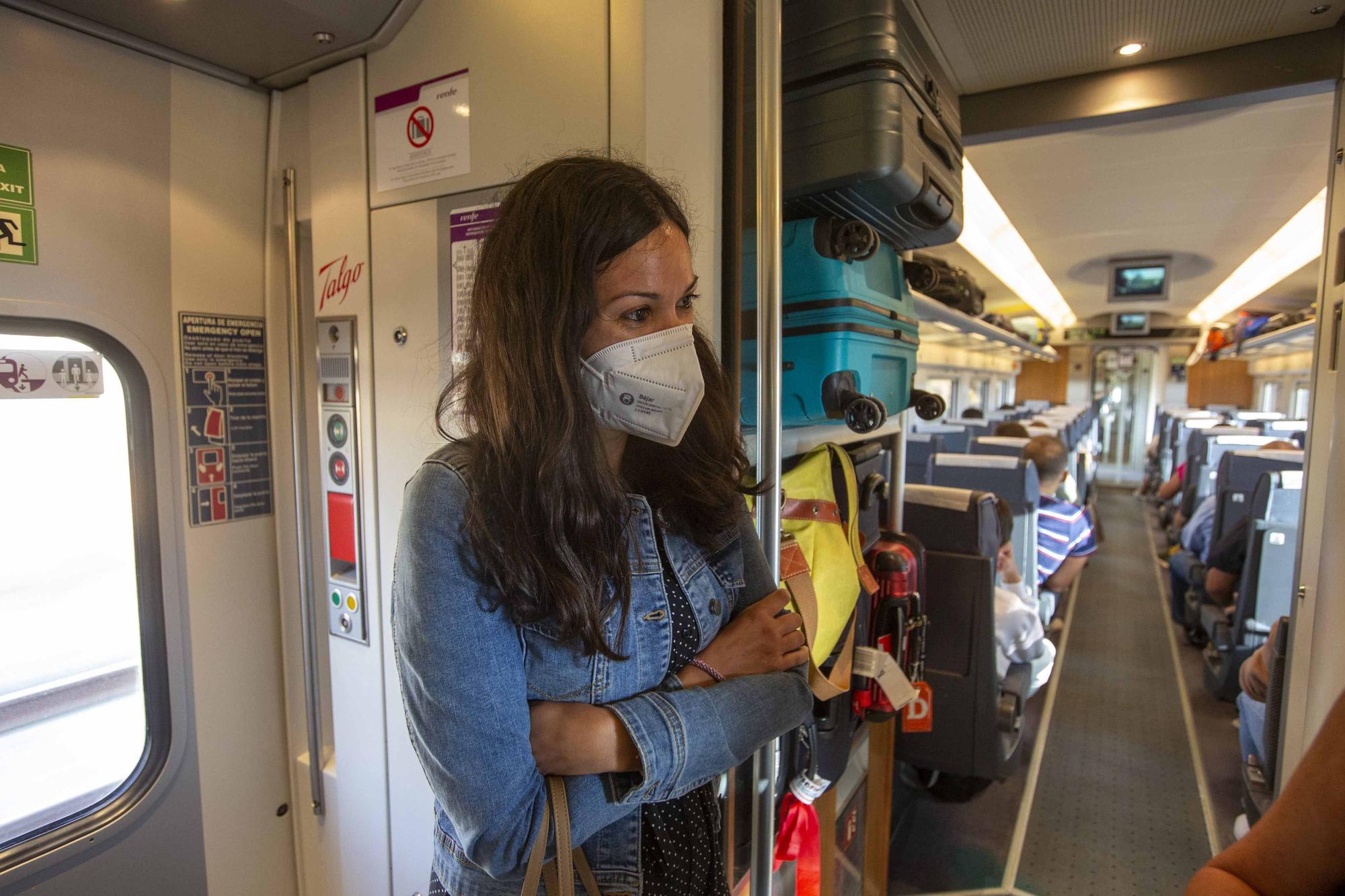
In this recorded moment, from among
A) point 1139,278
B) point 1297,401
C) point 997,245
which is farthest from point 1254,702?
point 1297,401

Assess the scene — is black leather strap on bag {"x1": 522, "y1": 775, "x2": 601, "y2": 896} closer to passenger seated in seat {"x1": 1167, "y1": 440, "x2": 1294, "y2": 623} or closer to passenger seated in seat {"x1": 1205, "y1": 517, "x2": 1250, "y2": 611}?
passenger seated in seat {"x1": 1205, "y1": 517, "x2": 1250, "y2": 611}

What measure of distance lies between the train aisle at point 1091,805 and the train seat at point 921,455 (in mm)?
1678

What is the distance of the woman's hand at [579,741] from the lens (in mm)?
1034

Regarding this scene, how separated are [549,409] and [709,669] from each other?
1.72 feet

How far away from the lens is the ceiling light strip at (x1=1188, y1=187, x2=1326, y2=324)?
559cm

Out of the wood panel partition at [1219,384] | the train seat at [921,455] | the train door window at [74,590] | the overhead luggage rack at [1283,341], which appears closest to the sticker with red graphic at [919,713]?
the train door window at [74,590]

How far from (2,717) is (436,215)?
1.67 m

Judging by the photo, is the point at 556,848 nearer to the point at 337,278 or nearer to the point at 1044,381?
the point at 337,278

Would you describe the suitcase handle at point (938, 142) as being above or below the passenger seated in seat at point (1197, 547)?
above

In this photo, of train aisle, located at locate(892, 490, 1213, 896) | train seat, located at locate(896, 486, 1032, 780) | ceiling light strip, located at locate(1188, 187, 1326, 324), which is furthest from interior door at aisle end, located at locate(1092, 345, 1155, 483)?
train seat, located at locate(896, 486, 1032, 780)

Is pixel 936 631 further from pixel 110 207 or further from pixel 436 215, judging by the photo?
pixel 110 207

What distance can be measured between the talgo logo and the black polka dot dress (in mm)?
1284

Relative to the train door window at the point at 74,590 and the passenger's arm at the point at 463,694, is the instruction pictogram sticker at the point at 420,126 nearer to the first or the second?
the train door window at the point at 74,590

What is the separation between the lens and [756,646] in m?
1.25
